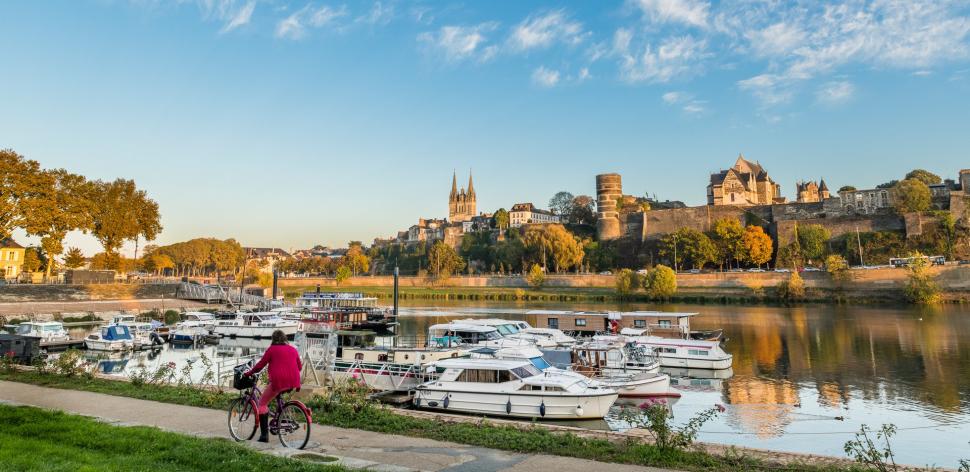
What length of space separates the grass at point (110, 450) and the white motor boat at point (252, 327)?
2831 cm

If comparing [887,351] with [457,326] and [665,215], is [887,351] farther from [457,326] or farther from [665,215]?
[665,215]

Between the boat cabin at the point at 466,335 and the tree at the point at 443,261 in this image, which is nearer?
the boat cabin at the point at 466,335

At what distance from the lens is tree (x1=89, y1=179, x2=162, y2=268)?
2468 inches

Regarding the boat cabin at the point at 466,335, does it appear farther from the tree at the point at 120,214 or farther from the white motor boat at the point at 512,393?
the tree at the point at 120,214

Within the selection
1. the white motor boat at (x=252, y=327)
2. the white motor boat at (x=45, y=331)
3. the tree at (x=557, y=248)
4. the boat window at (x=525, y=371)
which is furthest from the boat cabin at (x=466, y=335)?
the tree at (x=557, y=248)

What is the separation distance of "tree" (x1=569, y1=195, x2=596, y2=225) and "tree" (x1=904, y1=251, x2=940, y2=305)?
7113cm

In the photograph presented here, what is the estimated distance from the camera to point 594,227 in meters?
123

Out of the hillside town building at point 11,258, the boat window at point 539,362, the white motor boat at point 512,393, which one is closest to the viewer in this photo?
the white motor boat at point 512,393

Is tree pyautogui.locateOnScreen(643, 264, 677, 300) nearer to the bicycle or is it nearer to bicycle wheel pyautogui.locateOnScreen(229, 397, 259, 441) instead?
the bicycle

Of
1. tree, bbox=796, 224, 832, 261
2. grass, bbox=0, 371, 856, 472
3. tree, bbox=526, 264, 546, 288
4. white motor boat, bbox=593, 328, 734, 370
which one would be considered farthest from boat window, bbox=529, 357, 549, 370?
tree, bbox=796, 224, 832, 261

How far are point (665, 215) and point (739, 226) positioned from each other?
53.4ft

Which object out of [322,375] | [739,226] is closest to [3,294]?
[322,375]

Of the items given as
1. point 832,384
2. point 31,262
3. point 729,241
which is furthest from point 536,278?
point 31,262

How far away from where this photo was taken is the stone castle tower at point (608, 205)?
109312 millimetres
